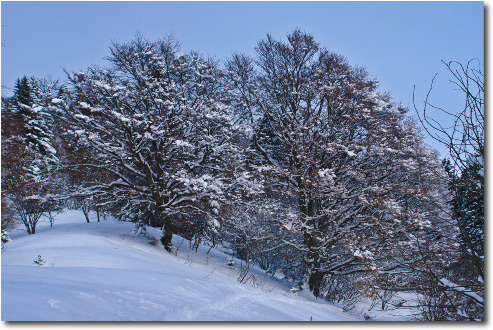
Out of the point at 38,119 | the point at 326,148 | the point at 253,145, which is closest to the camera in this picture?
the point at 326,148

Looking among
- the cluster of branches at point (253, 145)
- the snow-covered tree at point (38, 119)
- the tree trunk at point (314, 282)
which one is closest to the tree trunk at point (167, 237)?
the cluster of branches at point (253, 145)

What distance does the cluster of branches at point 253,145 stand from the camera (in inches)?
326

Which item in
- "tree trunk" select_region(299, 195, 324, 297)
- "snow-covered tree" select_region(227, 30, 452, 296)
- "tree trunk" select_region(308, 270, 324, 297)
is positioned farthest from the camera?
"tree trunk" select_region(308, 270, 324, 297)

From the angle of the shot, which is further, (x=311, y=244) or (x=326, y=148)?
(x=311, y=244)

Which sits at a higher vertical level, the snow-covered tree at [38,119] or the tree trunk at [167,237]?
the snow-covered tree at [38,119]

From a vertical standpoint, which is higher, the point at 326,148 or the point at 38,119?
the point at 326,148

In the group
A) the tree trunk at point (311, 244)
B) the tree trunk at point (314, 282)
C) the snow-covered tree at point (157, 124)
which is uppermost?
the snow-covered tree at point (157, 124)

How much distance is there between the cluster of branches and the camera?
326 inches

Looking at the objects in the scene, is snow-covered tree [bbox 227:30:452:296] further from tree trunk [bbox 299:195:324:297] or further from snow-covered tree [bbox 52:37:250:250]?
snow-covered tree [bbox 52:37:250:250]

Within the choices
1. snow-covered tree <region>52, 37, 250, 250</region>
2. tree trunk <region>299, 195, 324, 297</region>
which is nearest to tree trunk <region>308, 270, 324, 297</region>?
tree trunk <region>299, 195, 324, 297</region>

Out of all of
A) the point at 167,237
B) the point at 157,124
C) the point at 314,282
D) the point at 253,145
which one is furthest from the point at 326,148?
the point at 167,237

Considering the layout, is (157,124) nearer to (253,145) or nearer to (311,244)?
(253,145)

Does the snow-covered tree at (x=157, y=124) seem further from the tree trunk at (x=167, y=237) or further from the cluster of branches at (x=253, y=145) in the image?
the tree trunk at (x=167, y=237)

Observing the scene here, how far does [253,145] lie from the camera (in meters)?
9.58
